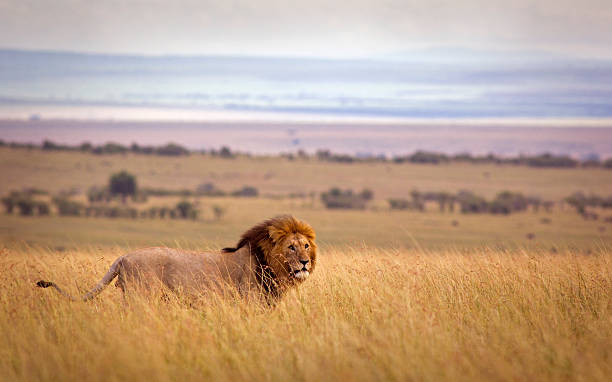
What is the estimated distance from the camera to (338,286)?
8.73 meters

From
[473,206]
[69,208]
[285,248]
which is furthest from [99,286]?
[473,206]

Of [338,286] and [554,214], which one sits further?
[554,214]

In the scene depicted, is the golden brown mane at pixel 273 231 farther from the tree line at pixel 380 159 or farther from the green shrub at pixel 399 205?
the tree line at pixel 380 159

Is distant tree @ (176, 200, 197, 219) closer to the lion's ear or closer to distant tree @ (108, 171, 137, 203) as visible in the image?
distant tree @ (108, 171, 137, 203)

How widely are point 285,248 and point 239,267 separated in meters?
0.66

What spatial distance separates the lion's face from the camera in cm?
799

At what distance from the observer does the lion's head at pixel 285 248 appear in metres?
8.04

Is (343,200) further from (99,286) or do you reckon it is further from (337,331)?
(337,331)

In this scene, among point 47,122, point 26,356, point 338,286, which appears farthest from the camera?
point 47,122

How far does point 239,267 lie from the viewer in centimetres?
837

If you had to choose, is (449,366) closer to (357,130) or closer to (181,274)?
(181,274)

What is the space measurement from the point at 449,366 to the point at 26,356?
3.70m

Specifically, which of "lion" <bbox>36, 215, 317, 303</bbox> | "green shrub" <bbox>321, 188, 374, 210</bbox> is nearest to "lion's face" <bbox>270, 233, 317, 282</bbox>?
"lion" <bbox>36, 215, 317, 303</bbox>

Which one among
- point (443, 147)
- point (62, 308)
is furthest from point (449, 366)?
point (443, 147)
